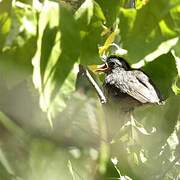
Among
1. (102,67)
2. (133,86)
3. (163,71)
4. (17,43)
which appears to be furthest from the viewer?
(133,86)

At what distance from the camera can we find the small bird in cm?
85

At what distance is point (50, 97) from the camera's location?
0.38 m

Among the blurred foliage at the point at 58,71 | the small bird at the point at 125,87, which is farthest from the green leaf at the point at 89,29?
the small bird at the point at 125,87

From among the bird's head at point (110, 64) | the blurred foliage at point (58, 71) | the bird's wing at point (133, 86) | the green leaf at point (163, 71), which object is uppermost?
the blurred foliage at point (58, 71)

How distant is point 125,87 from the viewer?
1.12m

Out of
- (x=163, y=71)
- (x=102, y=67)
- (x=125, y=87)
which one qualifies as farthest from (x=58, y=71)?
(x=125, y=87)

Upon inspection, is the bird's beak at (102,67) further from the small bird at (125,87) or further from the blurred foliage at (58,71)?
the blurred foliage at (58,71)

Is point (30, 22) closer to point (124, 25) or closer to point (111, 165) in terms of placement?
point (124, 25)

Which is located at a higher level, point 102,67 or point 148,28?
point 148,28

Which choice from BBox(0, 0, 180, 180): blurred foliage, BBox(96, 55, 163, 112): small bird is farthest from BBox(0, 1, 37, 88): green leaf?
BBox(96, 55, 163, 112): small bird

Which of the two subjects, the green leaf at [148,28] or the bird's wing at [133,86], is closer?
the green leaf at [148,28]

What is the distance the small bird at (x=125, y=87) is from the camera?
2.80ft

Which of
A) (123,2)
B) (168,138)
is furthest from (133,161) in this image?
(123,2)

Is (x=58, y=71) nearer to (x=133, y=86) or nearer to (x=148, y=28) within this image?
(x=148, y=28)
